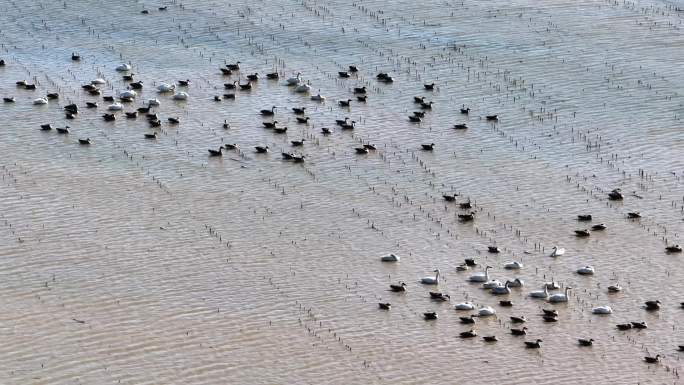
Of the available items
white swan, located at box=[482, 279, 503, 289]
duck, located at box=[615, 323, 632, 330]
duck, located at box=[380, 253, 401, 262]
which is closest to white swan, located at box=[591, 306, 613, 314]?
duck, located at box=[615, 323, 632, 330]

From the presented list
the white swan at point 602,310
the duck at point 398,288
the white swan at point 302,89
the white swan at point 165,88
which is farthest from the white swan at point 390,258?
the white swan at point 165,88

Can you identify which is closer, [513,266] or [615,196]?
[513,266]

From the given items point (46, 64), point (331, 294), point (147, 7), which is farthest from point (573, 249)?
point (147, 7)

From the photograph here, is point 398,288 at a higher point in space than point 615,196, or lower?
lower

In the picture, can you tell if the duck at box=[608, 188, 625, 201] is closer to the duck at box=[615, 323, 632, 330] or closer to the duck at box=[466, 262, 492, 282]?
the duck at box=[466, 262, 492, 282]

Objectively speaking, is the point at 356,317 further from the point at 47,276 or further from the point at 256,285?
the point at 47,276

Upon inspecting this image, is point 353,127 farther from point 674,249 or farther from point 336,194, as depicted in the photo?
point 674,249

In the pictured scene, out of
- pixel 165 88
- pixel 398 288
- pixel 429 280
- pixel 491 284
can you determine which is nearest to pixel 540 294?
pixel 491 284
